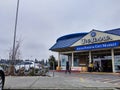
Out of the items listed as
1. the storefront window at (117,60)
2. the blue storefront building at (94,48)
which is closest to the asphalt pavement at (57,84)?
the blue storefront building at (94,48)

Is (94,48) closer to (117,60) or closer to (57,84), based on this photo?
(117,60)

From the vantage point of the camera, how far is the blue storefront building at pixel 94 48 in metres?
29.9

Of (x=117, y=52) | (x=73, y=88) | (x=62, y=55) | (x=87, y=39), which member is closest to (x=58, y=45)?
(x=62, y=55)

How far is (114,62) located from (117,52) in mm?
2271

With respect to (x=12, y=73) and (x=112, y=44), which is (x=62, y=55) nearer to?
(x=112, y=44)

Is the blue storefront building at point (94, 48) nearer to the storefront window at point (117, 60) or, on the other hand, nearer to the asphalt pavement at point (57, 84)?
the storefront window at point (117, 60)

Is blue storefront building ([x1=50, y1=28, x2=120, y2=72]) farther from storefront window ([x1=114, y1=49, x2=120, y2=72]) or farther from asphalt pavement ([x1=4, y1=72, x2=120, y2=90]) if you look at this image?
asphalt pavement ([x1=4, y1=72, x2=120, y2=90])

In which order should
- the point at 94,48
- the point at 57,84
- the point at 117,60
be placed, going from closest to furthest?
the point at 57,84
the point at 94,48
the point at 117,60

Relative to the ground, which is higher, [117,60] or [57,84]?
[117,60]

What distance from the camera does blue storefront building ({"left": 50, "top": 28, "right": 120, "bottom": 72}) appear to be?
29.9m

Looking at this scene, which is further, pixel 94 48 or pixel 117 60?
pixel 117 60

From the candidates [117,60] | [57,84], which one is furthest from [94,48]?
[57,84]

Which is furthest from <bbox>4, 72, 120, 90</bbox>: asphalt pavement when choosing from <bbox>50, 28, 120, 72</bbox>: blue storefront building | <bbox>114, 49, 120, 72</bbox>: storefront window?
<bbox>114, 49, 120, 72</bbox>: storefront window

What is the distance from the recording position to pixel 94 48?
31297 mm
